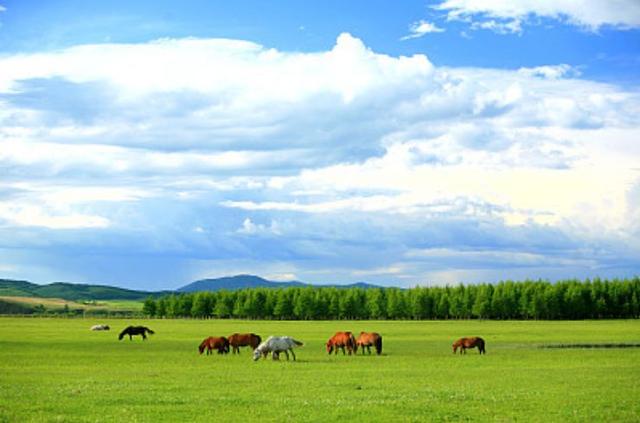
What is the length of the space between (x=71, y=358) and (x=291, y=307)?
382ft

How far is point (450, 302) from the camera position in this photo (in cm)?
14950

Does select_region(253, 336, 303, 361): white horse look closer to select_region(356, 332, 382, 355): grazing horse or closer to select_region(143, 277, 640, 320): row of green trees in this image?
select_region(356, 332, 382, 355): grazing horse

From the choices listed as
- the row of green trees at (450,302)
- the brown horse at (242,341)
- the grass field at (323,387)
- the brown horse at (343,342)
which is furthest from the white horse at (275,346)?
the row of green trees at (450,302)

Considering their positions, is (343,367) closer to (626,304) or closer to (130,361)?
(130,361)

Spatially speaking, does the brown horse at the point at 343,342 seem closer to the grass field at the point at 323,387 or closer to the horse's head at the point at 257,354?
the grass field at the point at 323,387

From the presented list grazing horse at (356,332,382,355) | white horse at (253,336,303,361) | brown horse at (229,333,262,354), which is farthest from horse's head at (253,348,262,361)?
grazing horse at (356,332,382,355)

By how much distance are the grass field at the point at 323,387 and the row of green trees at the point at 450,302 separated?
101 meters

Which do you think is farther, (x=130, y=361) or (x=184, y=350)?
(x=184, y=350)

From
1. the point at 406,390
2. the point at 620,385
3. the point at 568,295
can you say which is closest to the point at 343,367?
the point at 406,390

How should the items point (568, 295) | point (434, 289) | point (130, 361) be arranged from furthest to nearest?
1. point (434, 289)
2. point (568, 295)
3. point (130, 361)

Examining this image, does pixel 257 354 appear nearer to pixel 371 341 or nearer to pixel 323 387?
pixel 371 341

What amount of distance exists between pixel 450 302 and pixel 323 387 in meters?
124

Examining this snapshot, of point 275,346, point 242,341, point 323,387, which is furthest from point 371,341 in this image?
point 323,387

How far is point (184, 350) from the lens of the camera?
167ft
